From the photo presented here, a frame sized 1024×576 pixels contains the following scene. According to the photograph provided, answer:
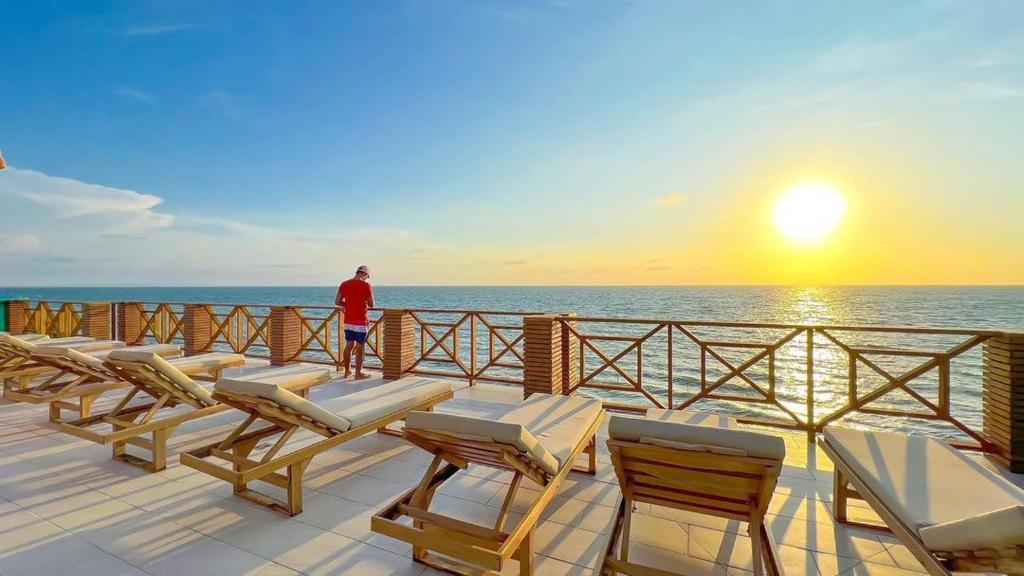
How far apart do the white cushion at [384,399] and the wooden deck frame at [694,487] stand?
76.7 inches

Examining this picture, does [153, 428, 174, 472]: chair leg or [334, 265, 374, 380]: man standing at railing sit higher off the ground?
[334, 265, 374, 380]: man standing at railing

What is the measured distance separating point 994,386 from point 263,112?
494 inches

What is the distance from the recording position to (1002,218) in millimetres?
10336

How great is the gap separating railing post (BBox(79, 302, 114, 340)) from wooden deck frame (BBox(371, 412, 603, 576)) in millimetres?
10426

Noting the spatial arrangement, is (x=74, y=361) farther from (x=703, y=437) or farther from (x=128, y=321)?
(x=128, y=321)

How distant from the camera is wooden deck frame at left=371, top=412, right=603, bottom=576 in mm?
1844

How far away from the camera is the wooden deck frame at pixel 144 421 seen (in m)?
3.23

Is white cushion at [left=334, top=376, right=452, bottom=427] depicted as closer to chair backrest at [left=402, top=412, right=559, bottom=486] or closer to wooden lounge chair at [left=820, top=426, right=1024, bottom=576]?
chair backrest at [left=402, top=412, right=559, bottom=486]

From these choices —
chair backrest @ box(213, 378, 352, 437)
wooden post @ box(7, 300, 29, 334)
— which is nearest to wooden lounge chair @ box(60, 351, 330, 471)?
chair backrest @ box(213, 378, 352, 437)

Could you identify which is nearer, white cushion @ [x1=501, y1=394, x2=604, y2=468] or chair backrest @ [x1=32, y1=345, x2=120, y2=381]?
white cushion @ [x1=501, y1=394, x2=604, y2=468]

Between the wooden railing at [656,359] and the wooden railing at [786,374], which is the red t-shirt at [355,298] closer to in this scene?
the wooden railing at [656,359]

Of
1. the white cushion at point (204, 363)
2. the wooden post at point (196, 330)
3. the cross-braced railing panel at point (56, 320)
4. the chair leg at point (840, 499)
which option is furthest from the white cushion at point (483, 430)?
the cross-braced railing panel at point (56, 320)

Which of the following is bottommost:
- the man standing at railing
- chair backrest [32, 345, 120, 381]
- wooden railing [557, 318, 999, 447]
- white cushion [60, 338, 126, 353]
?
wooden railing [557, 318, 999, 447]

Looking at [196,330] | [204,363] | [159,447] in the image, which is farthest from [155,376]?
[196,330]
